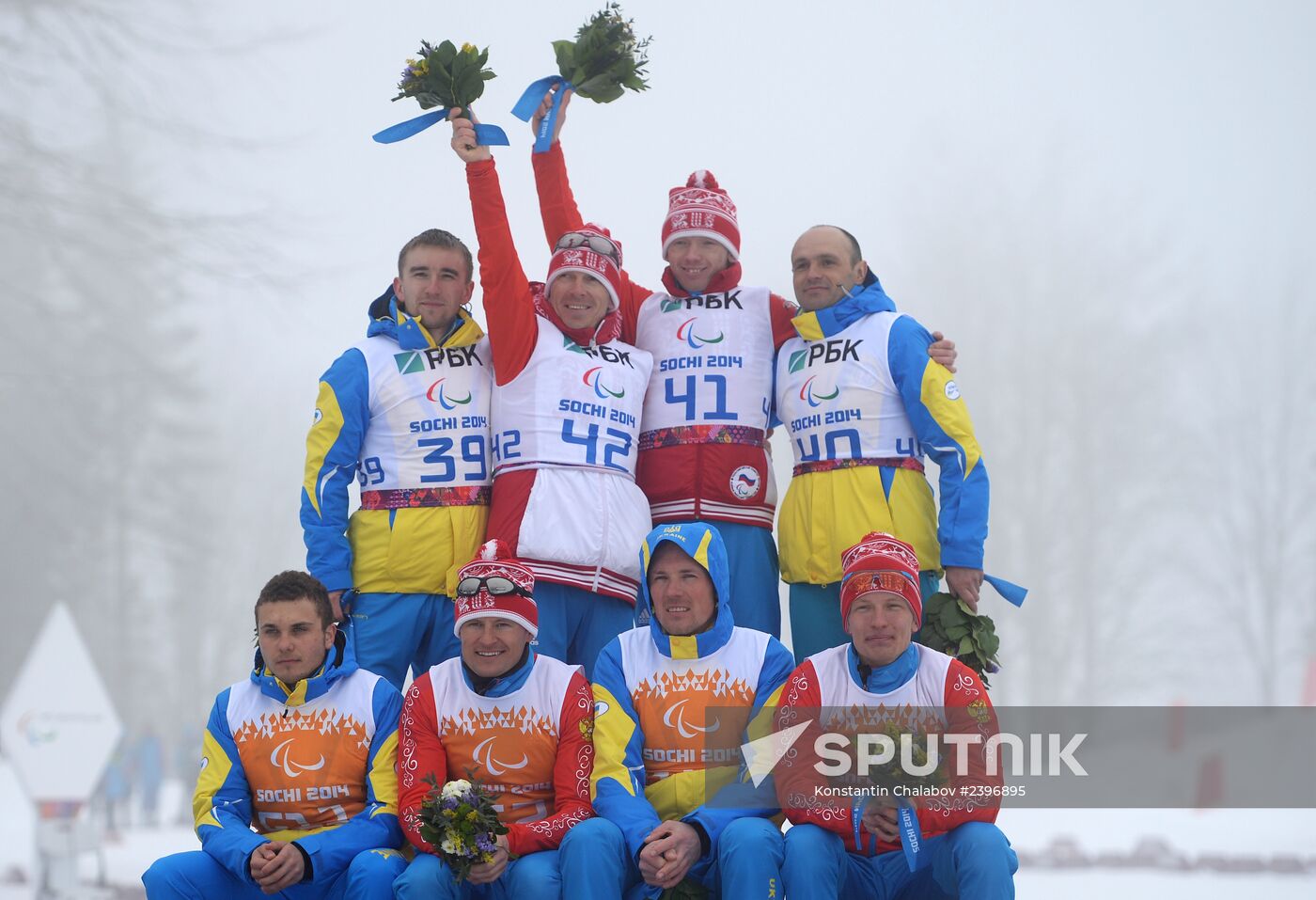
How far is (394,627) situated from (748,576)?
1.21 m

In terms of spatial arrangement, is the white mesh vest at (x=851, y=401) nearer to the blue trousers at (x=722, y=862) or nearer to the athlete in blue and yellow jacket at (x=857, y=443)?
the athlete in blue and yellow jacket at (x=857, y=443)

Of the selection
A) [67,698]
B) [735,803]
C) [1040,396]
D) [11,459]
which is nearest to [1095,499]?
[1040,396]

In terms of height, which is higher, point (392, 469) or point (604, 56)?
point (604, 56)

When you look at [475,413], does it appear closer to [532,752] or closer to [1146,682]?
[532,752]

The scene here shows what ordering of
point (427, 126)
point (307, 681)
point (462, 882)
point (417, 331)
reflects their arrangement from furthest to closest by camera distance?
1. point (417, 331)
2. point (427, 126)
3. point (307, 681)
4. point (462, 882)

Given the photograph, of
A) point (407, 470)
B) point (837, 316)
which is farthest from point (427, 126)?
point (837, 316)

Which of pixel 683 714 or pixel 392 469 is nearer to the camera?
pixel 683 714

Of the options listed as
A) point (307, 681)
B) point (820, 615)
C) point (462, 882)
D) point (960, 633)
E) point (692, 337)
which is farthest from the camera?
point (692, 337)

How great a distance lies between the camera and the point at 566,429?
4438 millimetres

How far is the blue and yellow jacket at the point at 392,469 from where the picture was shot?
14.5 ft

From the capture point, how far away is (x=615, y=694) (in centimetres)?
387

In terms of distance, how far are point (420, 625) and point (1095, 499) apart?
16.3 meters

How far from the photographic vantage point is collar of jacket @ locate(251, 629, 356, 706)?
392 centimetres

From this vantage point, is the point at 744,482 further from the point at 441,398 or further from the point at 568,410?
the point at 441,398
